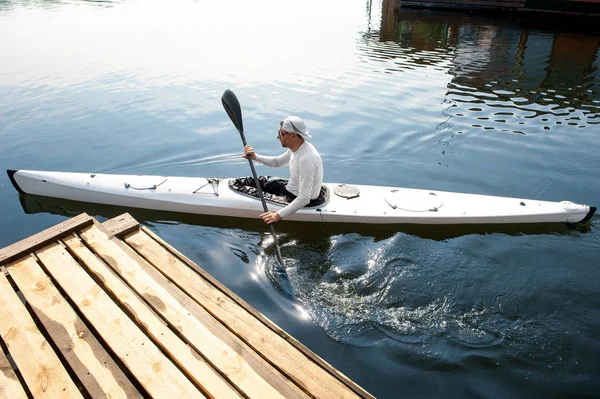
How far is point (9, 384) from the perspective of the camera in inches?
106

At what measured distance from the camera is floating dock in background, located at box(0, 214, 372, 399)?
8.80 ft

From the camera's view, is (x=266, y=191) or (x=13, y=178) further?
(x=13, y=178)

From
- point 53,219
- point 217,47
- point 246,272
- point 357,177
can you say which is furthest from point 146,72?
point 246,272

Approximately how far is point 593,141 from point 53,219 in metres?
10.5

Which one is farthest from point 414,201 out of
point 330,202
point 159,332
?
point 159,332

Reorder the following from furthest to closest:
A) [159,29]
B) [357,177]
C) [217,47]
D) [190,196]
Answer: [159,29] → [217,47] → [357,177] → [190,196]

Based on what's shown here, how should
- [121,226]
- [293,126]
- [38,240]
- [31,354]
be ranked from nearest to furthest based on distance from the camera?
[31,354], [38,240], [121,226], [293,126]

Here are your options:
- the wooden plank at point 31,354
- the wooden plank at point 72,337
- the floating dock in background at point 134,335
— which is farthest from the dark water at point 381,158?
the wooden plank at point 31,354

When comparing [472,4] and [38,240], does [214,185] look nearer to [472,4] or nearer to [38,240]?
[38,240]

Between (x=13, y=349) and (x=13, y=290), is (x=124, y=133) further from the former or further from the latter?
(x=13, y=349)

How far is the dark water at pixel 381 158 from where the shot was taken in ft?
12.9

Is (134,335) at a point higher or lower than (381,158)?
higher

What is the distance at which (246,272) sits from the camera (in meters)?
5.09

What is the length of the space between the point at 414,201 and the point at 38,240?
4.63 meters
